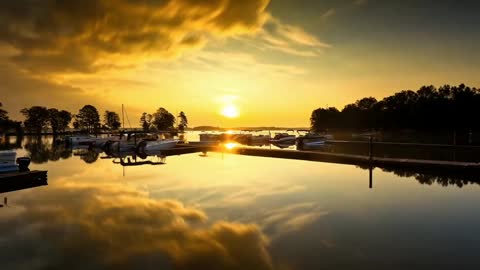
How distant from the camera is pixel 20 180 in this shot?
66.4ft

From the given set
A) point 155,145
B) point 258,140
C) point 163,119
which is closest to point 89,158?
point 155,145

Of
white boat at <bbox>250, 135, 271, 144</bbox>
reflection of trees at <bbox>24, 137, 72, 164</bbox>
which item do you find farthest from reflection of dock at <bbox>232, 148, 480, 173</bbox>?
white boat at <bbox>250, 135, 271, 144</bbox>

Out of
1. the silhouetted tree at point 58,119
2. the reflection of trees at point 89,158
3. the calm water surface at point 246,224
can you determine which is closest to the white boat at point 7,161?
the calm water surface at point 246,224

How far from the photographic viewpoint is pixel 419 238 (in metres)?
10.2

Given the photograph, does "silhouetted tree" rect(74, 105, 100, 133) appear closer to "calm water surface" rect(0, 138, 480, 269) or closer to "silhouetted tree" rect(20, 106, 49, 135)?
"silhouetted tree" rect(20, 106, 49, 135)

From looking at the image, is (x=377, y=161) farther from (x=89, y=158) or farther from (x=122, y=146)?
(x=122, y=146)

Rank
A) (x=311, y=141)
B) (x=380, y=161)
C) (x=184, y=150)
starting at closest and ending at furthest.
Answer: (x=380, y=161)
(x=184, y=150)
(x=311, y=141)

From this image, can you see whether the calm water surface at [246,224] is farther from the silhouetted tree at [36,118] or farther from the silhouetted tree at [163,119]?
the silhouetted tree at [36,118]

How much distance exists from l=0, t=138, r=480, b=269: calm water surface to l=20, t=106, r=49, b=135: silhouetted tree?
154064 mm

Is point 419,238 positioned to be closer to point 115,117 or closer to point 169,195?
point 169,195

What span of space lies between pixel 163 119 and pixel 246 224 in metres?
147

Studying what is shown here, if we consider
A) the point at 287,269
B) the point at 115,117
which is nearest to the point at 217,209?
the point at 287,269

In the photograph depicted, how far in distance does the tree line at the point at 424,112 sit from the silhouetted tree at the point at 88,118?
376ft

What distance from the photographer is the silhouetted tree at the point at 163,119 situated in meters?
151
